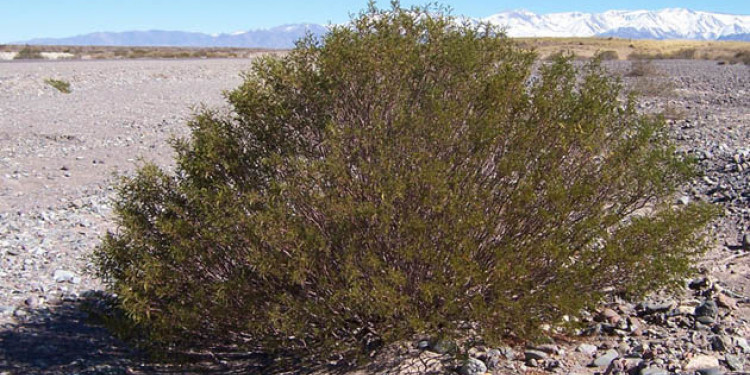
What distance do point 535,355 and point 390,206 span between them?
179cm

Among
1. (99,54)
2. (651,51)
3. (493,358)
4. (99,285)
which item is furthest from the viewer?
(99,54)

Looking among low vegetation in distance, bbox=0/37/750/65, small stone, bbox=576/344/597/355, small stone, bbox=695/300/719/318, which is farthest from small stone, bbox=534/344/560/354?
low vegetation in distance, bbox=0/37/750/65

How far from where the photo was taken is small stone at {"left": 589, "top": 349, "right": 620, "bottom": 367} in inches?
217

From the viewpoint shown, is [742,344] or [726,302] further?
[726,302]

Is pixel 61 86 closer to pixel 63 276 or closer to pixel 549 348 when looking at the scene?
pixel 63 276

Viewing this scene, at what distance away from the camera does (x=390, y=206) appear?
15.8ft

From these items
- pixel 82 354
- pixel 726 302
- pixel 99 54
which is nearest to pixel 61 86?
pixel 82 354

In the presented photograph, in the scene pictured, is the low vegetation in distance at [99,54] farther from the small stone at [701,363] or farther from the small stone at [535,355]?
the small stone at [701,363]

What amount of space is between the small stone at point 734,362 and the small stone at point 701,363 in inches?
3.0

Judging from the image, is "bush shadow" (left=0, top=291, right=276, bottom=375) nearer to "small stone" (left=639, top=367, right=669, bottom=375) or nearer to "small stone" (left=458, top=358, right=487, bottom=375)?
"small stone" (left=458, top=358, right=487, bottom=375)

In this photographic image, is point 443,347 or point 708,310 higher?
point 443,347

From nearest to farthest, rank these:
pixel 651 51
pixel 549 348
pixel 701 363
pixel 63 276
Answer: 1. pixel 701 363
2. pixel 549 348
3. pixel 63 276
4. pixel 651 51

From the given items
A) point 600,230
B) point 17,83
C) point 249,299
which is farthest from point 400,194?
point 17,83

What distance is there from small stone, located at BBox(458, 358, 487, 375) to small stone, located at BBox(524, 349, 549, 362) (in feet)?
1.27
